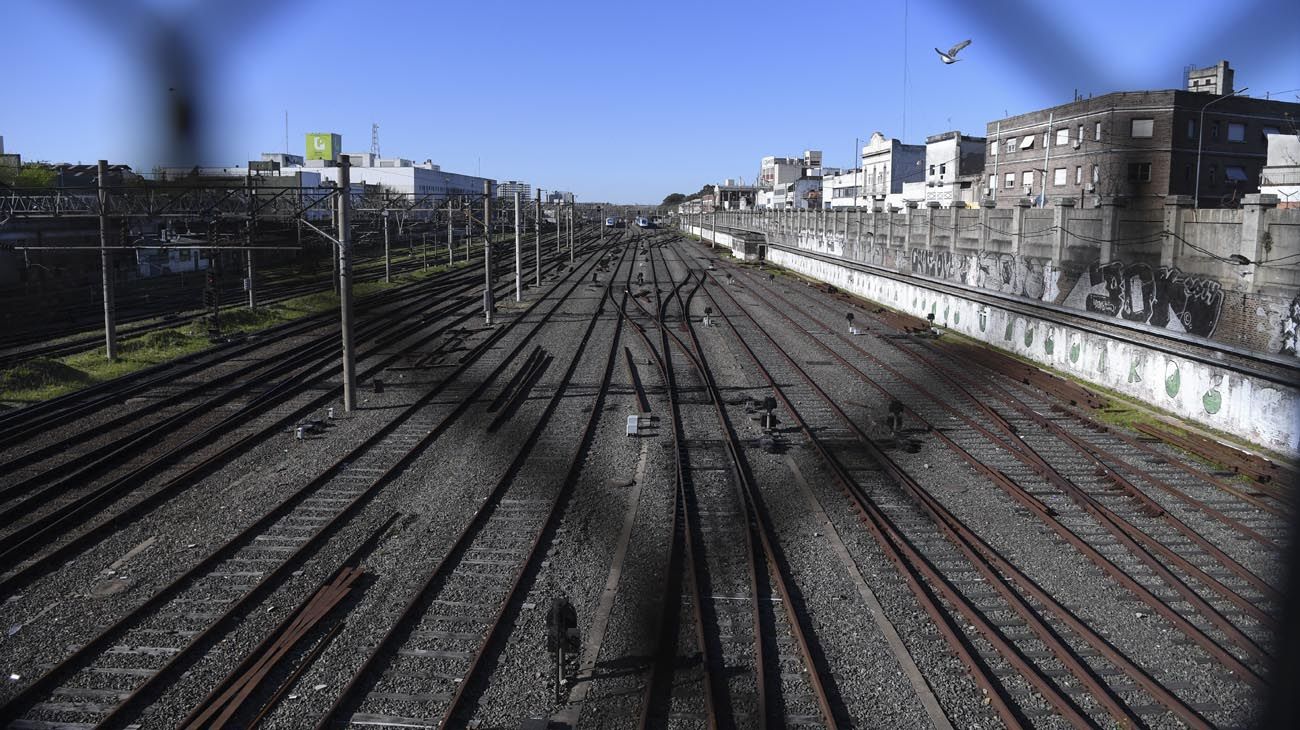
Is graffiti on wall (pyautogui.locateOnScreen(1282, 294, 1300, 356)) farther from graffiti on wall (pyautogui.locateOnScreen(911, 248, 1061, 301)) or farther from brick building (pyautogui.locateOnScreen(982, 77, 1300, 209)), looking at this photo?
brick building (pyautogui.locateOnScreen(982, 77, 1300, 209))

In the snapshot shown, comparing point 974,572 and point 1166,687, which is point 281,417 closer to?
point 974,572

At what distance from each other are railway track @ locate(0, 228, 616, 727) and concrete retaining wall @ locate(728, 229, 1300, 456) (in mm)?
6626

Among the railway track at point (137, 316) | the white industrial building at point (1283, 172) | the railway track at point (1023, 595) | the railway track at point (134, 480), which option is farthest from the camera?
the railway track at point (137, 316)

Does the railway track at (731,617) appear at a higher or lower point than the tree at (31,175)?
lower

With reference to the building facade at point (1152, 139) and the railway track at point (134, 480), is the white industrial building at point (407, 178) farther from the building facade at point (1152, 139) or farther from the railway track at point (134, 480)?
the building facade at point (1152, 139)

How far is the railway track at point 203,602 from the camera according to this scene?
4.94m

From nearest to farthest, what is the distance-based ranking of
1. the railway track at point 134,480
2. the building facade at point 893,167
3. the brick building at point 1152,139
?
the brick building at point 1152,139
the railway track at point 134,480
the building facade at point 893,167

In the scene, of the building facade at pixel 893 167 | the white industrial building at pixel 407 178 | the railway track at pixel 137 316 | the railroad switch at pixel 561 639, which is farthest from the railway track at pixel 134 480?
the white industrial building at pixel 407 178

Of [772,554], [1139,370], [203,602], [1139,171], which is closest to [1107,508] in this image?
[772,554]

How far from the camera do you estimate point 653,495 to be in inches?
346

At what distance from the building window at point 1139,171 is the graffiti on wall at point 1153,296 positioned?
1036 centimetres

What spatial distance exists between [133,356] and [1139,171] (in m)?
18.7

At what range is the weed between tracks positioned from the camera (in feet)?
45.3

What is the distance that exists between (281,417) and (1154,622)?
10.6 m
